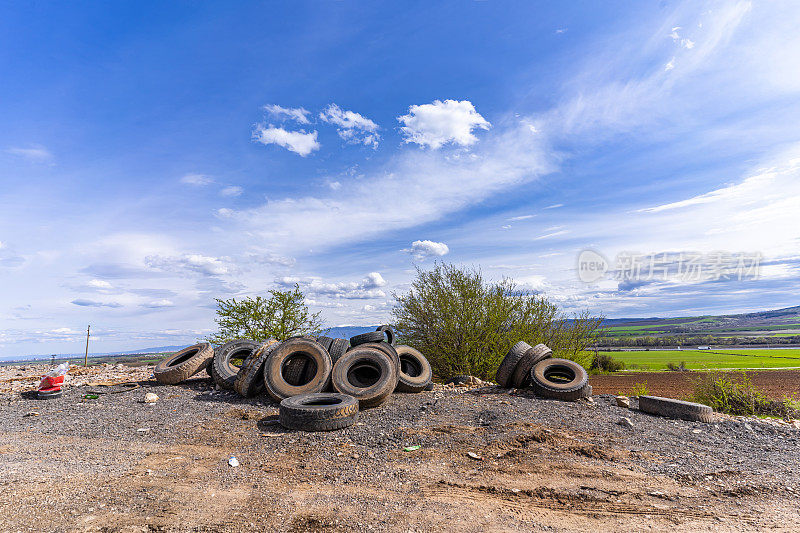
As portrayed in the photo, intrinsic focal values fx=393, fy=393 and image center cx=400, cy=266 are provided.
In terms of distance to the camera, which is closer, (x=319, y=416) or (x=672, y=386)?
(x=319, y=416)

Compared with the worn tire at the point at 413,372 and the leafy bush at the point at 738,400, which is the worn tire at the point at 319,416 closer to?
the worn tire at the point at 413,372

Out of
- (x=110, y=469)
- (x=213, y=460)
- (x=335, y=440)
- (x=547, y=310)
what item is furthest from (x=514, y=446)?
(x=547, y=310)

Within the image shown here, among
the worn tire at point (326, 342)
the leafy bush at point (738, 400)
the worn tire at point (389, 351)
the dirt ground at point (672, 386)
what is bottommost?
the dirt ground at point (672, 386)

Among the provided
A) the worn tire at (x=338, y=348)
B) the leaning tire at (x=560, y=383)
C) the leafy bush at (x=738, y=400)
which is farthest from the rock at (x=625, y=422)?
the worn tire at (x=338, y=348)

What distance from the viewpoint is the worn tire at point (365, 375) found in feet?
31.7

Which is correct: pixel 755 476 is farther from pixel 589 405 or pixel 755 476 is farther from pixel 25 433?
pixel 25 433

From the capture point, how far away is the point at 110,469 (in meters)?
5.87

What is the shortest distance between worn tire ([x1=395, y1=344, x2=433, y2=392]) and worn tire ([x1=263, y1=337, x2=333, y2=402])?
216cm

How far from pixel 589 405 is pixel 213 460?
8.54m

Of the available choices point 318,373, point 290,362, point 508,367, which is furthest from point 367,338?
point 508,367

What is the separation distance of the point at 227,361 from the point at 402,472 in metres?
9.00

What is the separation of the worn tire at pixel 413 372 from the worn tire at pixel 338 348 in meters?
1.73

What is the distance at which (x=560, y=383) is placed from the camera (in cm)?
1111

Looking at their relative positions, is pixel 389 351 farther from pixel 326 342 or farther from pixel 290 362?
pixel 290 362
